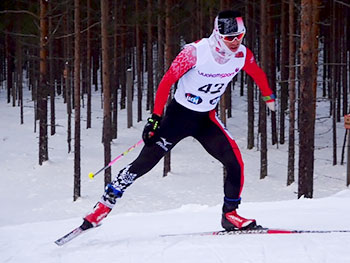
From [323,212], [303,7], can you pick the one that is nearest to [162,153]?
[323,212]

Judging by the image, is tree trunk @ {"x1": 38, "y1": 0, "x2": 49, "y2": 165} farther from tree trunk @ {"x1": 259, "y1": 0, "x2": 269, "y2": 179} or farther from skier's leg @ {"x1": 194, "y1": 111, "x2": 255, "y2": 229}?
skier's leg @ {"x1": 194, "y1": 111, "x2": 255, "y2": 229}

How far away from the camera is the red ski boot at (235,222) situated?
5375 millimetres

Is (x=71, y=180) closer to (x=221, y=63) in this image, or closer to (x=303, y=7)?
(x=303, y=7)

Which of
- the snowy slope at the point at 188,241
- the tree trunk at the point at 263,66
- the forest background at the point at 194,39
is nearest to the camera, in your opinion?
the snowy slope at the point at 188,241

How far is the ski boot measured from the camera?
5.31m

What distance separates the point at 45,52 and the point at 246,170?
8742 mm

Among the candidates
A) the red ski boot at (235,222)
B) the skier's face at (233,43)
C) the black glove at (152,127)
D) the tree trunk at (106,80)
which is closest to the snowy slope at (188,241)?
the red ski boot at (235,222)

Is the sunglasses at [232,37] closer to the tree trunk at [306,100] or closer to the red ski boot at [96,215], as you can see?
the red ski boot at [96,215]

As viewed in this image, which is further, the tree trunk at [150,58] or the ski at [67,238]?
the tree trunk at [150,58]

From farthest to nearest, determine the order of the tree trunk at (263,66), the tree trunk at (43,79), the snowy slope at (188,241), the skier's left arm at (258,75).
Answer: the tree trunk at (43,79) → the tree trunk at (263,66) → the skier's left arm at (258,75) → the snowy slope at (188,241)

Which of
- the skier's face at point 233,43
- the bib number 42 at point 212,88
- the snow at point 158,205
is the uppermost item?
the skier's face at point 233,43

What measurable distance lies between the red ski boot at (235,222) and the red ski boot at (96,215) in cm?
122

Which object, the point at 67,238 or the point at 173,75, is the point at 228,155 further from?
the point at 67,238

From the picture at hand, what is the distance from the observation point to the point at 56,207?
16.2 m
